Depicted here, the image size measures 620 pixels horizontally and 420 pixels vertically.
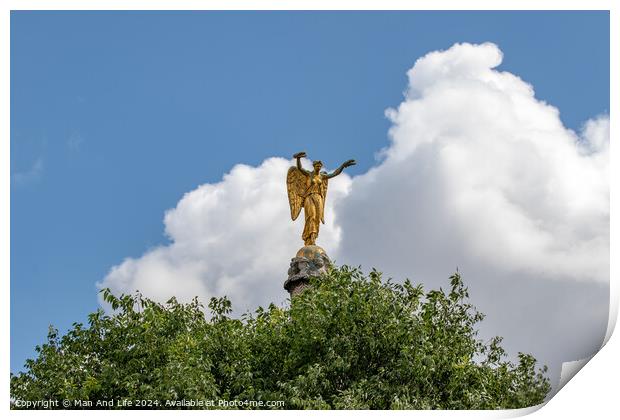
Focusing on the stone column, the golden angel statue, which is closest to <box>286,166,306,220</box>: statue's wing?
the golden angel statue

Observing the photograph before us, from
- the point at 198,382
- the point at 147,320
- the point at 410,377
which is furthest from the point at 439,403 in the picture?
the point at 147,320

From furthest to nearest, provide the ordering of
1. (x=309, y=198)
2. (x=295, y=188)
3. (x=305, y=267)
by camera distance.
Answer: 1. (x=295, y=188)
2. (x=309, y=198)
3. (x=305, y=267)

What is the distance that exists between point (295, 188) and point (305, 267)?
1.89m

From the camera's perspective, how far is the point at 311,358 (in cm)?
1452

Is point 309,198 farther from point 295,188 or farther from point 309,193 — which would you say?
point 295,188

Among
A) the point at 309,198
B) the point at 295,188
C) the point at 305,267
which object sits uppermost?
the point at 295,188

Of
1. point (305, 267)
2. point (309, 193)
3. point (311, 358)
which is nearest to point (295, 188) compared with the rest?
point (309, 193)

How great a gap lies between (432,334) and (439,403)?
1538 millimetres

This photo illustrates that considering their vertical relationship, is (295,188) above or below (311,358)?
above

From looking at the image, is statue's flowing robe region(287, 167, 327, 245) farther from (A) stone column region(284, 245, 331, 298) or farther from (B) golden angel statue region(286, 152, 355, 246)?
(A) stone column region(284, 245, 331, 298)

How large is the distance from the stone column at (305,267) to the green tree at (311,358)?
126 centimetres

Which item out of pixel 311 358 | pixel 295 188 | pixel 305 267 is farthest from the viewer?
pixel 295 188

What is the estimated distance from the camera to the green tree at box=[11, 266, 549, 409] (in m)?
13.5

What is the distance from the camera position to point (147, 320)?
53.5 feet
